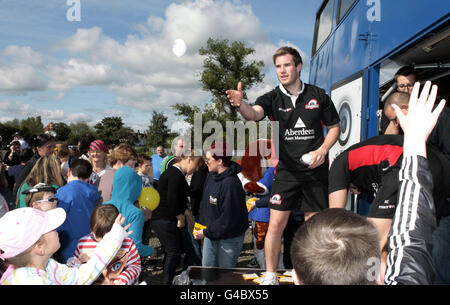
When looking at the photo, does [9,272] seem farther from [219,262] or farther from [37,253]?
[219,262]

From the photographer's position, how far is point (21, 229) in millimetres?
1794

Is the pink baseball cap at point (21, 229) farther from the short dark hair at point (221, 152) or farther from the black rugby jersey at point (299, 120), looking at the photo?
the black rugby jersey at point (299, 120)

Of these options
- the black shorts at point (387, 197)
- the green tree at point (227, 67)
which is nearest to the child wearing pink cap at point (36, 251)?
the black shorts at point (387, 197)

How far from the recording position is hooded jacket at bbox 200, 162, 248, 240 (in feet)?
11.5

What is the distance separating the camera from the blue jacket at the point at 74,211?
10.5 ft

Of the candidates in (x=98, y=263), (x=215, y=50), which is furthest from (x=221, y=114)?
(x=98, y=263)

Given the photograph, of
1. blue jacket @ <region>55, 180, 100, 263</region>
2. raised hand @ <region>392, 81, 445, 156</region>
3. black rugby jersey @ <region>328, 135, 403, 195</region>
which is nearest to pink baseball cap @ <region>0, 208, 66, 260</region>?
blue jacket @ <region>55, 180, 100, 263</region>

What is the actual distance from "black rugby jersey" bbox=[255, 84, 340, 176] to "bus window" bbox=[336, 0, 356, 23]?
2344 millimetres

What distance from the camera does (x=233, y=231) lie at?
11.6 feet

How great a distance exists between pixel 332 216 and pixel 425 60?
419cm

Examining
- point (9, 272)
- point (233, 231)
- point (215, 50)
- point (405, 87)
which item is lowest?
point (233, 231)

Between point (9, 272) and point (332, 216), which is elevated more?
point (332, 216)

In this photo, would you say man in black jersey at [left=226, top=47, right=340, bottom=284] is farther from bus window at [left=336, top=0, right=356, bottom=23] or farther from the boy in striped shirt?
bus window at [left=336, top=0, right=356, bottom=23]

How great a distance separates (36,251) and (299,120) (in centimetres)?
244
